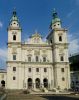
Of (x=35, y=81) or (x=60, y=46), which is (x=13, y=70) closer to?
(x=35, y=81)

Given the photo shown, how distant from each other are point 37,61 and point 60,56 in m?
7.31

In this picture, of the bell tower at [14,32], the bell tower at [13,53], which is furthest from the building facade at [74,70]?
the bell tower at [14,32]

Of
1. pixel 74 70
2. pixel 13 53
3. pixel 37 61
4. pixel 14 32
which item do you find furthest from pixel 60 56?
pixel 74 70

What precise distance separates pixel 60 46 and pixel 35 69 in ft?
34.8

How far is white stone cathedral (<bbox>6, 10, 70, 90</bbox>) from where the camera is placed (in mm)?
82938

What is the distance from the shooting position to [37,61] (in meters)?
86.1

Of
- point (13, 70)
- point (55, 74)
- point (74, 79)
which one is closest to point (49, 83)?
point (55, 74)

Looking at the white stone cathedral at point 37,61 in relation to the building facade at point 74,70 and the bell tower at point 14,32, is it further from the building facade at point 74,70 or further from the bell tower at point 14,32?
the building facade at point 74,70

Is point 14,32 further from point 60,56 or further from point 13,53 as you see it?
point 60,56

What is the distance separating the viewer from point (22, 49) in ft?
282

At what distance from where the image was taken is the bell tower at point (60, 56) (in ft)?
274

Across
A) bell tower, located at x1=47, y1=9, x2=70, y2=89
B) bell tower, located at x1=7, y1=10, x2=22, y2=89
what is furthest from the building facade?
bell tower, located at x1=7, y1=10, x2=22, y2=89

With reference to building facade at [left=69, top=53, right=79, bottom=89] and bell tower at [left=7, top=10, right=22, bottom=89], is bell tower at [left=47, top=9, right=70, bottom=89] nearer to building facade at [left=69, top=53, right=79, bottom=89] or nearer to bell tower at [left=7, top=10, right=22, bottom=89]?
bell tower at [left=7, top=10, right=22, bottom=89]

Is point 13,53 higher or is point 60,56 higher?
point 13,53
